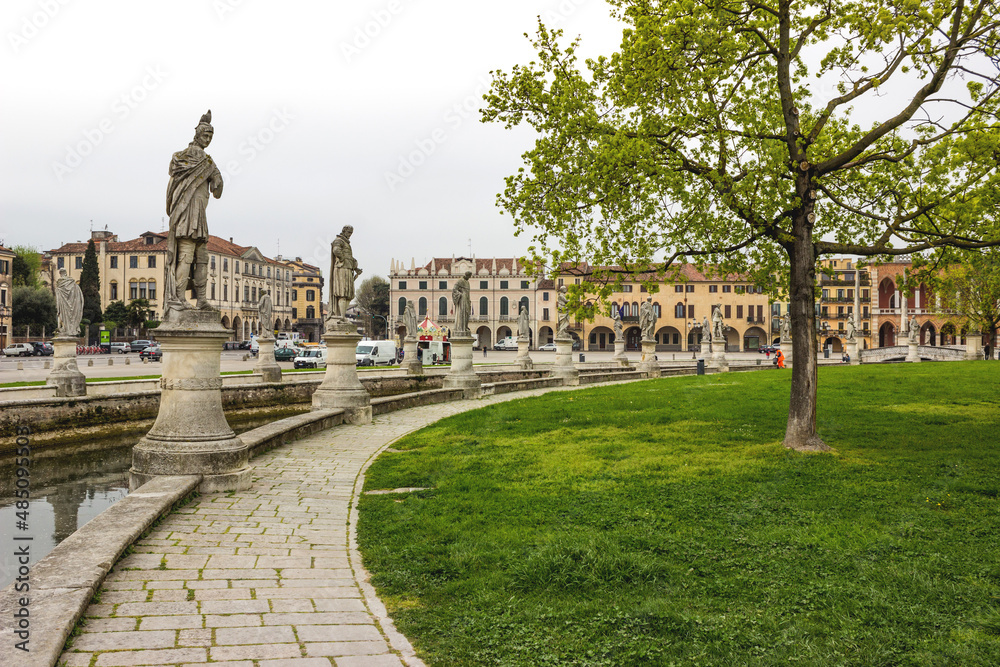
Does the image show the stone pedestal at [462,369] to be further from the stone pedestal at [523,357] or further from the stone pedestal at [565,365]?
the stone pedestal at [523,357]

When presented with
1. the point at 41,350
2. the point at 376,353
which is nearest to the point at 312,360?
the point at 376,353

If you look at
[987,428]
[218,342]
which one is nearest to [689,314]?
[987,428]

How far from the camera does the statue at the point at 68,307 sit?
2016cm

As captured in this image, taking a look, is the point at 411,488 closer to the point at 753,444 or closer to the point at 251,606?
the point at 251,606

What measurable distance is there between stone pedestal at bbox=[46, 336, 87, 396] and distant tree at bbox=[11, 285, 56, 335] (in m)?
52.8

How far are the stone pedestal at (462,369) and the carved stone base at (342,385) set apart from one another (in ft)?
21.1

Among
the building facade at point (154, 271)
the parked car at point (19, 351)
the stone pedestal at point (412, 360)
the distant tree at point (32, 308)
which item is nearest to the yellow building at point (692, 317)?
the building facade at point (154, 271)

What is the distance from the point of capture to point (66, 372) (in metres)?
18.8

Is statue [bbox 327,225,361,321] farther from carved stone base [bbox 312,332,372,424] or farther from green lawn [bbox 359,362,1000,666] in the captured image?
green lawn [bbox 359,362,1000,666]

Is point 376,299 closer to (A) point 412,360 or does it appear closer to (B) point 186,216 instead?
(A) point 412,360

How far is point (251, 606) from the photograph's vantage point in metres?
4.38

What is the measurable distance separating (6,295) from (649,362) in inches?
2472

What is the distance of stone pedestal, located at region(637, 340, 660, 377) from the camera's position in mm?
33062

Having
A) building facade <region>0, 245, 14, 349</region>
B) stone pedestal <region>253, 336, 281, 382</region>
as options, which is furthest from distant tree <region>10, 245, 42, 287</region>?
stone pedestal <region>253, 336, 281, 382</region>
